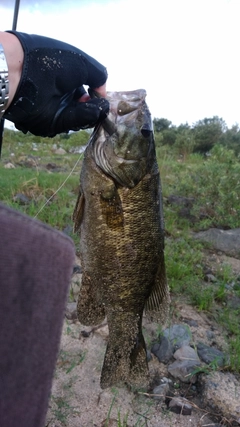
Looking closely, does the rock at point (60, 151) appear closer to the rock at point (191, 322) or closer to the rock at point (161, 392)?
the rock at point (191, 322)

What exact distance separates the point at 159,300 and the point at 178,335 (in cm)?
103

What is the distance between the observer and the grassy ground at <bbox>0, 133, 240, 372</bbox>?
3602 millimetres

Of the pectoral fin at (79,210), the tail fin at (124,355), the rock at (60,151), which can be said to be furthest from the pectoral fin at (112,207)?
the rock at (60,151)

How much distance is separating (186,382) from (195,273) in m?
1.52

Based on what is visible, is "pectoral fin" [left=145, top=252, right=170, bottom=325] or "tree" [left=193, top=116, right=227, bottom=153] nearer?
"pectoral fin" [left=145, top=252, right=170, bottom=325]

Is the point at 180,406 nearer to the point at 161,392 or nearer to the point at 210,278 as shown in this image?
the point at 161,392

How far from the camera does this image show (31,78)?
1.84 meters

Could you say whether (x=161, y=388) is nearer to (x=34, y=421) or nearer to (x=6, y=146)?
(x=34, y=421)

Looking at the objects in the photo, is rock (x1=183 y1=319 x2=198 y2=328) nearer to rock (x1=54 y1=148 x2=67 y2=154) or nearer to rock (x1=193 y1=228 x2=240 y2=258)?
rock (x1=193 y1=228 x2=240 y2=258)

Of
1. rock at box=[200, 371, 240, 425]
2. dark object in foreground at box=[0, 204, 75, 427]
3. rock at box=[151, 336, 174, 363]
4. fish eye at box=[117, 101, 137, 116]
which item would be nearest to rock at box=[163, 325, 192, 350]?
rock at box=[151, 336, 174, 363]

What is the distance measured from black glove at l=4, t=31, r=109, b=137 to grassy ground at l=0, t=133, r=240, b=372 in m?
1.06

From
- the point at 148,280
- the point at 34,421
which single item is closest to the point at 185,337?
the point at 148,280

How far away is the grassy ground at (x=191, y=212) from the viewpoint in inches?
142

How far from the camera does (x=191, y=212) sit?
5461mm
